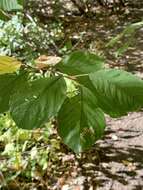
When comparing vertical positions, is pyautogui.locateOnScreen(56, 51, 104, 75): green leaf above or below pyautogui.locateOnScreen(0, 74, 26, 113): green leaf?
above

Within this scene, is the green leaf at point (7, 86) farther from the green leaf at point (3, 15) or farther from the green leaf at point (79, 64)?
the green leaf at point (3, 15)

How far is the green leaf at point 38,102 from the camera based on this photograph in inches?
14.6

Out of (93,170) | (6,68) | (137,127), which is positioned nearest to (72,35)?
(137,127)

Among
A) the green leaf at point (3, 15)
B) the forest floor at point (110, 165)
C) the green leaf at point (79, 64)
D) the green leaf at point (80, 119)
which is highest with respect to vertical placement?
the green leaf at point (3, 15)

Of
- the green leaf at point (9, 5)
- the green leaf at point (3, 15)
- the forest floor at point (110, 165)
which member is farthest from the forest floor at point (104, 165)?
the green leaf at point (9, 5)

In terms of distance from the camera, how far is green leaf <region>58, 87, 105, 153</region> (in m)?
0.39

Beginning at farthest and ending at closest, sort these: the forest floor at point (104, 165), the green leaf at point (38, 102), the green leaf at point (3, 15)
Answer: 1. the forest floor at point (104, 165)
2. the green leaf at point (3, 15)
3. the green leaf at point (38, 102)

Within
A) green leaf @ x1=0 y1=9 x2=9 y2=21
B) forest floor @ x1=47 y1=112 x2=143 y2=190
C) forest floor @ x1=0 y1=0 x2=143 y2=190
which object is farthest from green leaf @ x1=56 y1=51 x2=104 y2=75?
forest floor @ x1=47 y1=112 x2=143 y2=190

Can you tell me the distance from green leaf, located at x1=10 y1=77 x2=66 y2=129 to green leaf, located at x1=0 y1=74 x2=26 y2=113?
1 cm

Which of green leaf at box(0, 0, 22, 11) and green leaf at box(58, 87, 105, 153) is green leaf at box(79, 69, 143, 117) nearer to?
green leaf at box(58, 87, 105, 153)

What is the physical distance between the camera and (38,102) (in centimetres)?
38

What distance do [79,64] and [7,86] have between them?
8 centimetres

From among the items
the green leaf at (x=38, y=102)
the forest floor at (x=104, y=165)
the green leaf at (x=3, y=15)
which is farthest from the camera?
the forest floor at (x=104, y=165)

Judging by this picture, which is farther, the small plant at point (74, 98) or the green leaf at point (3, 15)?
the green leaf at point (3, 15)
